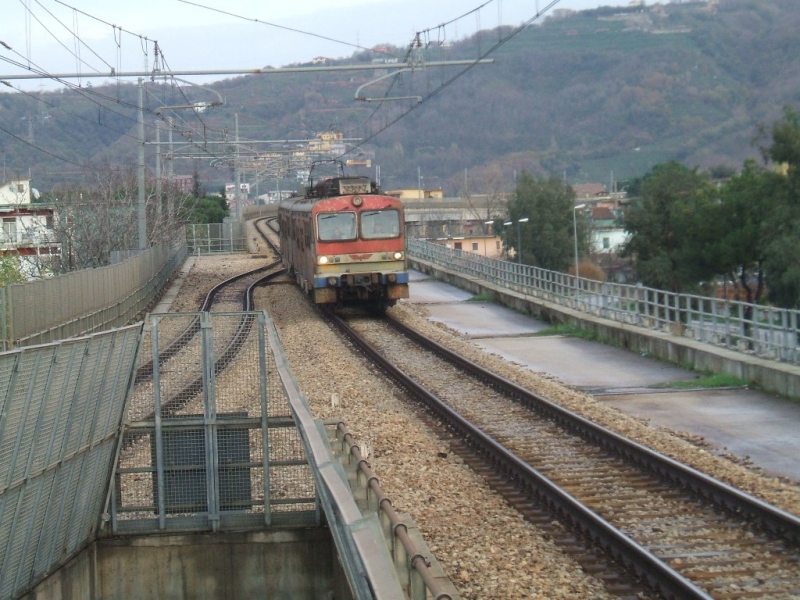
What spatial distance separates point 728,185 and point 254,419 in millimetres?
55387

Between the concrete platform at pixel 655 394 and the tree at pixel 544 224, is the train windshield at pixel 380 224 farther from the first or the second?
the tree at pixel 544 224

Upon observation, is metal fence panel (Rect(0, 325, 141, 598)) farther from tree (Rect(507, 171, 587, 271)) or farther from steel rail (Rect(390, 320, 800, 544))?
tree (Rect(507, 171, 587, 271))

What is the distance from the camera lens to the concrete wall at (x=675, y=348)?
1653 cm

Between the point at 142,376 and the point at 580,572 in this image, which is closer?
the point at 580,572

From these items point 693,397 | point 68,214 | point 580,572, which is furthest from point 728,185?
point 580,572

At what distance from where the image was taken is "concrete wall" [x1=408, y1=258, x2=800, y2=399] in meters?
16.5

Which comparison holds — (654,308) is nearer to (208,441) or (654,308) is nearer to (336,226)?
(336,226)

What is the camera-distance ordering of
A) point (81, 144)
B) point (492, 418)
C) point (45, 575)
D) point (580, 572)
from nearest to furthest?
point (580, 572) → point (45, 575) → point (492, 418) → point (81, 144)

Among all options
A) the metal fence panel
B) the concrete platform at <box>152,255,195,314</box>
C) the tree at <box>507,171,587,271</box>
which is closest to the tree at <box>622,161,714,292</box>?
the tree at <box>507,171,587,271</box>

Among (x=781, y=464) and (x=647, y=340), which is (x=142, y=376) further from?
(x=647, y=340)

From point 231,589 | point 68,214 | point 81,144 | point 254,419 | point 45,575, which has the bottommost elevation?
point 231,589

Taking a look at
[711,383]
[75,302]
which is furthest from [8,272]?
[711,383]

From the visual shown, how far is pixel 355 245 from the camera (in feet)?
90.6

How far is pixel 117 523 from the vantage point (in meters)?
11.4
